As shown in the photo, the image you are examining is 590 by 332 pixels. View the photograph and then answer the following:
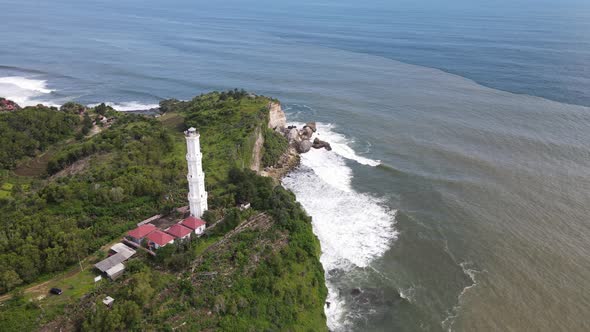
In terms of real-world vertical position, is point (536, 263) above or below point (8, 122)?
below

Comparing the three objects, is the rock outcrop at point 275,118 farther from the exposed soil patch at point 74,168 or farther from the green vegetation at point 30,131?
the green vegetation at point 30,131

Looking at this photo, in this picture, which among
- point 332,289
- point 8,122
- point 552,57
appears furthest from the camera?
point 552,57

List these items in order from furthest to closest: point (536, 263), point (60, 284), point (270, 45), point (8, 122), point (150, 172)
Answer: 1. point (270, 45)
2. point (8, 122)
3. point (150, 172)
4. point (536, 263)
5. point (60, 284)

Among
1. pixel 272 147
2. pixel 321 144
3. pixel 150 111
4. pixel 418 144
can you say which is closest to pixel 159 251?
pixel 272 147

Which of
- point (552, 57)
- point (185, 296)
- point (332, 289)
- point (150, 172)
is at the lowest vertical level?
point (332, 289)

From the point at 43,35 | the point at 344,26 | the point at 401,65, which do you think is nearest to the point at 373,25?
the point at 344,26

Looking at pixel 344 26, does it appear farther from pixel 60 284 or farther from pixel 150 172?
pixel 60 284

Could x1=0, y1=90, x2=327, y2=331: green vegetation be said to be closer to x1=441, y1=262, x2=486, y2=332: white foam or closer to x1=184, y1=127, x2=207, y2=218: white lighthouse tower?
x1=184, y1=127, x2=207, y2=218: white lighthouse tower
